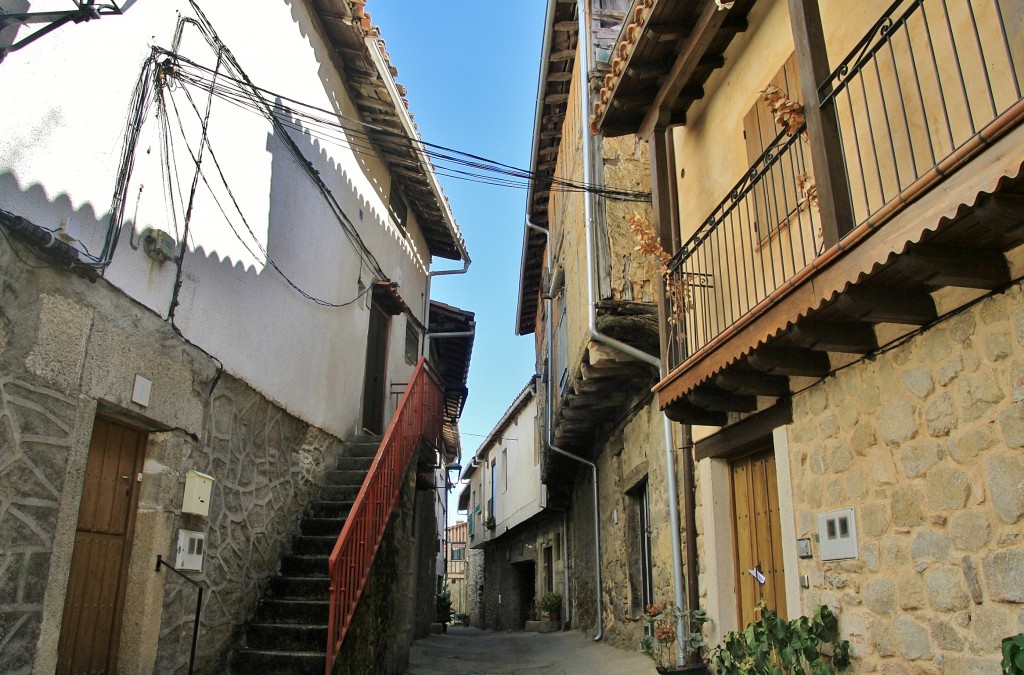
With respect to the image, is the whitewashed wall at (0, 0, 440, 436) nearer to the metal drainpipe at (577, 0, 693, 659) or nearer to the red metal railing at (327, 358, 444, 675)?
the red metal railing at (327, 358, 444, 675)

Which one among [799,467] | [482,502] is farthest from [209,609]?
[482,502]

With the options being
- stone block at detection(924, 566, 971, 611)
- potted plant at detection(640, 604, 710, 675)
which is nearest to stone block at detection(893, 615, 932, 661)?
stone block at detection(924, 566, 971, 611)

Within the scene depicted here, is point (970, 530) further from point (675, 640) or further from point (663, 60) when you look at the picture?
point (663, 60)

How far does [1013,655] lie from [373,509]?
5128 millimetres

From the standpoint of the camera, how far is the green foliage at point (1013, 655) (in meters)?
2.76

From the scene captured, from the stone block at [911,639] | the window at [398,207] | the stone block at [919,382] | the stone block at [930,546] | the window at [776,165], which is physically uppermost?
the window at [398,207]

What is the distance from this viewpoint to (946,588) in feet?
11.1

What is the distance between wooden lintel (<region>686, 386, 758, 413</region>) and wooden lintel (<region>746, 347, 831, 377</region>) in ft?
2.51

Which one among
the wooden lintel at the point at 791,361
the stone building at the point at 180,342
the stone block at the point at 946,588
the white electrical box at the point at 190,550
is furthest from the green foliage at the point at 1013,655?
the white electrical box at the point at 190,550

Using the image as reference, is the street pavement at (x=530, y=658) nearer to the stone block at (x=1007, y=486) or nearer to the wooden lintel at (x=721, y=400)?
the wooden lintel at (x=721, y=400)

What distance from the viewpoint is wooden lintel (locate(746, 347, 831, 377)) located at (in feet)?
14.4

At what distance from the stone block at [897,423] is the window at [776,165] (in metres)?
1.54

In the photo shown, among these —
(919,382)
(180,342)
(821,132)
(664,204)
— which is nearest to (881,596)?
(919,382)

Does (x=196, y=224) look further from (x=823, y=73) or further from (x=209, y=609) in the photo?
(x=823, y=73)
